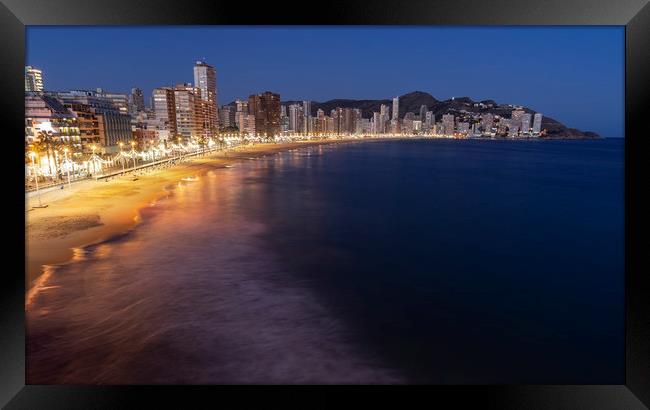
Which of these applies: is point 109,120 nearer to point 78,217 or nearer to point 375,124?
point 78,217

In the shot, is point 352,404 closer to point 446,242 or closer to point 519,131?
point 446,242

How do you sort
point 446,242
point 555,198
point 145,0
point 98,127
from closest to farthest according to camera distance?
1. point 145,0
2. point 446,242
3. point 555,198
4. point 98,127

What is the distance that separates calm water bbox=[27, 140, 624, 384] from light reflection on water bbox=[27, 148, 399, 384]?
24 mm

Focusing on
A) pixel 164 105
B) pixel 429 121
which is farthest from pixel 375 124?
pixel 164 105

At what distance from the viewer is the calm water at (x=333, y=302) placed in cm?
462

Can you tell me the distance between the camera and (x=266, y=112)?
3967 inches

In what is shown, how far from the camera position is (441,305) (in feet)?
22.2

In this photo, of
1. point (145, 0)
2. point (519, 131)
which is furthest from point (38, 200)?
point (519, 131)

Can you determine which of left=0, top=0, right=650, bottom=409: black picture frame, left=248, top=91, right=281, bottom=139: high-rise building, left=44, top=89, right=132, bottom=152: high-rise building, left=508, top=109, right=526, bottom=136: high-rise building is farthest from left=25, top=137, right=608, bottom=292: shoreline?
left=508, top=109, right=526, bottom=136: high-rise building

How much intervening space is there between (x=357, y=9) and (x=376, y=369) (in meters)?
3.65

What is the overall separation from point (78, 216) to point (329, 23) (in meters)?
10.8

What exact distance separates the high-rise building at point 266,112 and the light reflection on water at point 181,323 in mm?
92450

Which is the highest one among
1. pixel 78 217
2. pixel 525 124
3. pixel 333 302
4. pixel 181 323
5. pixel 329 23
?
pixel 525 124

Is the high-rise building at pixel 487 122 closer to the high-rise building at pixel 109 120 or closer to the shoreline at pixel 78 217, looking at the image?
the high-rise building at pixel 109 120
